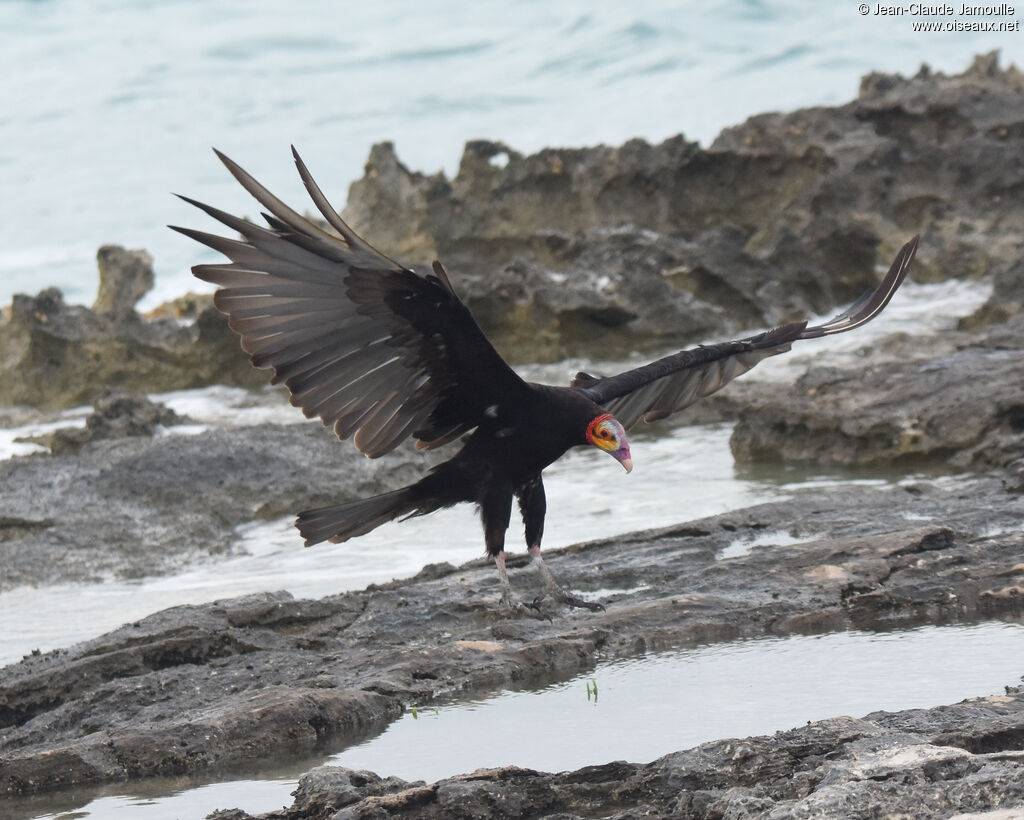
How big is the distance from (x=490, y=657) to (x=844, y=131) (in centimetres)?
983

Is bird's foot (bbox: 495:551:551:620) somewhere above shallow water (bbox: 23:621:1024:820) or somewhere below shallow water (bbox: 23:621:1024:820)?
above

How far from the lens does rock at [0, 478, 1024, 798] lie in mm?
4109

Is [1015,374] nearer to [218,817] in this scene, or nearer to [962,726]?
[962,726]

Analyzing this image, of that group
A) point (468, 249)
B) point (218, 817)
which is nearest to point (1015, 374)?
point (218, 817)

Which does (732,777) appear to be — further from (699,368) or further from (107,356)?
(107,356)

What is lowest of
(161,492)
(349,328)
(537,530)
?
(537,530)

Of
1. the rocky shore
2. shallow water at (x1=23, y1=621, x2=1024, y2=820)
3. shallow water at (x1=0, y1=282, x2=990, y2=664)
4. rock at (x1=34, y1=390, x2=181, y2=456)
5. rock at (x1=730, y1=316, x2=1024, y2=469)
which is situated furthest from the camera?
rock at (x1=34, y1=390, x2=181, y2=456)

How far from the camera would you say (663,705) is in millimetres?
4113

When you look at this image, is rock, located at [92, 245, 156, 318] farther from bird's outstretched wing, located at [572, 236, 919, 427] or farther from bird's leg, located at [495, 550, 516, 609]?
bird's leg, located at [495, 550, 516, 609]

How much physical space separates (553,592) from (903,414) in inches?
129

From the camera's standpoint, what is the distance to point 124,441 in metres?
8.60

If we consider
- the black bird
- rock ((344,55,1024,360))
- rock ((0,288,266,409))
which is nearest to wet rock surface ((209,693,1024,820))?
the black bird

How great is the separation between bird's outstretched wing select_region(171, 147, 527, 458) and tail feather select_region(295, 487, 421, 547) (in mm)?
221

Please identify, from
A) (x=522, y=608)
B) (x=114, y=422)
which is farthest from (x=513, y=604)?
(x=114, y=422)
